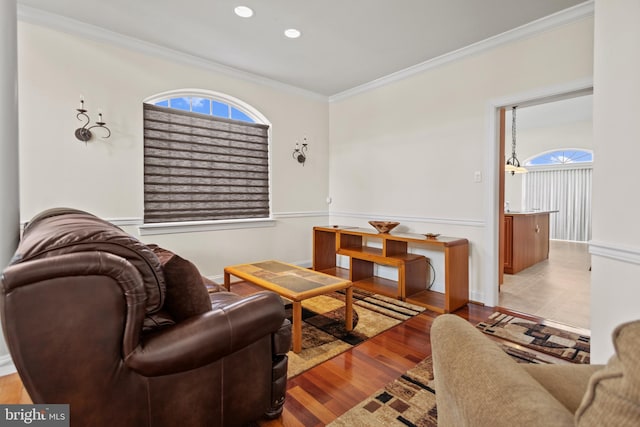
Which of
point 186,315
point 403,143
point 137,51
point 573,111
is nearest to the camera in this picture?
point 186,315

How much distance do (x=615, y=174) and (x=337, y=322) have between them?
6.86 feet

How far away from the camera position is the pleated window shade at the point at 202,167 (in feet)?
10.7

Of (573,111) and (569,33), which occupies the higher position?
(573,111)

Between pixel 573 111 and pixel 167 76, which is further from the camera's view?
pixel 573 111

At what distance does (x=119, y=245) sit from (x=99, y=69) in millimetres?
2737

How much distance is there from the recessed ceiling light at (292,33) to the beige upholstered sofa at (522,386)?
2.85 m

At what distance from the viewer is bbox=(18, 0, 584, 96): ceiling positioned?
2469 millimetres

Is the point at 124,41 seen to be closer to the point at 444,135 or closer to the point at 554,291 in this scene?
the point at 444,135

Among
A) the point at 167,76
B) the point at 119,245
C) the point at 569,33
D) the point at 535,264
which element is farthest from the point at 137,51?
the point at 535,264

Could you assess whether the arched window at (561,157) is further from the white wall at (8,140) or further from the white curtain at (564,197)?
the white wall at (8,140)

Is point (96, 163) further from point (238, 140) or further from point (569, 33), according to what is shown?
point (569, 33)

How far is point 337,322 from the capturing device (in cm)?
266

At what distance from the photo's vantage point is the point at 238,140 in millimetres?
3879

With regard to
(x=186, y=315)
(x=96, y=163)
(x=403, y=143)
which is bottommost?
(x=186, y=315)
